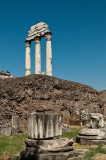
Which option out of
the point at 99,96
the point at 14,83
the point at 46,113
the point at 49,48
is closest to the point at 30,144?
the point at 46,113

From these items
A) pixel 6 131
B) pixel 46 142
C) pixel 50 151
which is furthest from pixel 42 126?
pixel 6 131

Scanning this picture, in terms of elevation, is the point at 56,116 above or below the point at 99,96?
below

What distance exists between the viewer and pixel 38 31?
2192 centimetres

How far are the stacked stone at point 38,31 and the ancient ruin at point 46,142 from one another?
58.2ft

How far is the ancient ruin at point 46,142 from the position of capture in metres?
4.16

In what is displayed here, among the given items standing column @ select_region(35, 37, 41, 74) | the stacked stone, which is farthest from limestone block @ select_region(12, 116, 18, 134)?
the stacked stone

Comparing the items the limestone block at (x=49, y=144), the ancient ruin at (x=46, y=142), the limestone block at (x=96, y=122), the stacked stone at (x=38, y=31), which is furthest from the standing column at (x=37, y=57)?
the limestone block at (x=49, y=144)

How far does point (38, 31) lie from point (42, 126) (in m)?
18.7

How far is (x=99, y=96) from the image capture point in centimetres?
1814

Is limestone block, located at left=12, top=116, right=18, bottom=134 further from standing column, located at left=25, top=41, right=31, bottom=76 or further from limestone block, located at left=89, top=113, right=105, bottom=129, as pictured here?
standing column, located at left=25, top=41, right=31, bottom=76

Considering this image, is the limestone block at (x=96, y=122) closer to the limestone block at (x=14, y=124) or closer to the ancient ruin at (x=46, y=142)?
the ancient ruin at (x=46, y=142)

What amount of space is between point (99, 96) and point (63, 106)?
6.75 meters

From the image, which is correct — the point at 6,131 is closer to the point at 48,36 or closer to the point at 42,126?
the point at 42,126

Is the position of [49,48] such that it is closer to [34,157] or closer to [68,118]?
[68,118]
